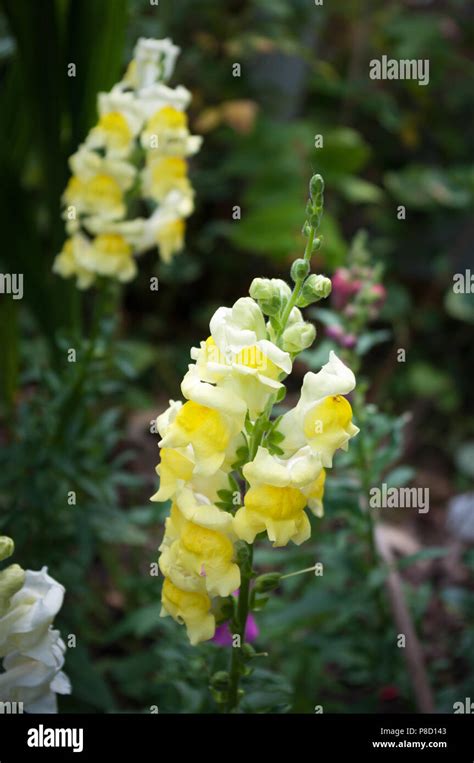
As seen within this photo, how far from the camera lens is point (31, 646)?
106cm

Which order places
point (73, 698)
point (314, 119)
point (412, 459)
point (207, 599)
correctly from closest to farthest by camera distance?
1. point (207, 599)
2. point (73, 698)
3. point (412, 459)
4. point (314, 119)

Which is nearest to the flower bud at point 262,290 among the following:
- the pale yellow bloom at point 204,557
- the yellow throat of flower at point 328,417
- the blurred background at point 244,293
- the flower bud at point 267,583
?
the yellow throat of flower at point 328,417

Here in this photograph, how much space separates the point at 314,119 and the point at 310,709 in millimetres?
2738

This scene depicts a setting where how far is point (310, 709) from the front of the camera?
1742 millimetres

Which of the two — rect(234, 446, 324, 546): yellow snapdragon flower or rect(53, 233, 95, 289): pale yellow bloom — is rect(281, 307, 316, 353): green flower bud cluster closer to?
rect(234, 446, 324, 546): yellow snapdragon flower

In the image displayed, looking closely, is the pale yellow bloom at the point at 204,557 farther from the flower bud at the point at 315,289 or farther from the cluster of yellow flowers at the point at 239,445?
the flower bud at the point at 315,289

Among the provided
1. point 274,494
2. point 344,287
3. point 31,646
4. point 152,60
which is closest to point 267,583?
point 274,494

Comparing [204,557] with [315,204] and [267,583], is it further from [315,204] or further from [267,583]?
[315,204]

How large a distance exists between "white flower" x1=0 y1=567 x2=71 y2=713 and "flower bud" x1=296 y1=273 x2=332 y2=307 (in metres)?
0.45

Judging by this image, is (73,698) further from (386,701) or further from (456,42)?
(456,42)

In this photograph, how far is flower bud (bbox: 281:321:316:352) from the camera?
101cm

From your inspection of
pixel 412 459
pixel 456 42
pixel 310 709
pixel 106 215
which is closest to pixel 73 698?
pixel 310 709

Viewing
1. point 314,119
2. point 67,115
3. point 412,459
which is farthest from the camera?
point 314,119

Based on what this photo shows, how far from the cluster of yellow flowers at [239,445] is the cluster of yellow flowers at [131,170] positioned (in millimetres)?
677
